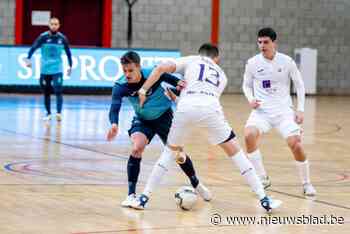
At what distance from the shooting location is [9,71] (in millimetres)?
27797

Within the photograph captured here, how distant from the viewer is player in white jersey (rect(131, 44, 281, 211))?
9883 millimetres

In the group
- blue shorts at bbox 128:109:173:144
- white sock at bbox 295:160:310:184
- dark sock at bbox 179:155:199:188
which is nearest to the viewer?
blue shorts at bbox 128:109:173:144

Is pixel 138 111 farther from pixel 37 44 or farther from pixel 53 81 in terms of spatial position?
pixel 37 44

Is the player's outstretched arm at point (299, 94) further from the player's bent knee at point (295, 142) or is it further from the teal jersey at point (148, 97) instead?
the teal jersey at point (148, 97)

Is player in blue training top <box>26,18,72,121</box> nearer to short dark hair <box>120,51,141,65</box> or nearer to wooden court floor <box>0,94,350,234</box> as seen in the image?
wooden court floor <box>0,94,350,234</box>

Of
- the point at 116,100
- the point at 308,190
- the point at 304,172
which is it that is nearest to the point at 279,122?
the point at 304,172

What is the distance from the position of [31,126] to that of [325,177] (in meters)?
7.90

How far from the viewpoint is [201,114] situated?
388 inches

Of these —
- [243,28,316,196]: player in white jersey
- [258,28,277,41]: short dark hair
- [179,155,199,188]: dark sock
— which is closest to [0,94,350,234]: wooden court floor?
[179,155,199,188]: dark sock

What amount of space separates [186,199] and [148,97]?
1147 millimetres

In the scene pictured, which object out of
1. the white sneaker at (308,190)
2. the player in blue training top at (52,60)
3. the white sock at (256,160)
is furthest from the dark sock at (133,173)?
the player in blue training top at (52,60)

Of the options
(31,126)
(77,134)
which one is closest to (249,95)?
(77,134)

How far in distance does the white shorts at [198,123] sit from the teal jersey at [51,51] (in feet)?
37.2

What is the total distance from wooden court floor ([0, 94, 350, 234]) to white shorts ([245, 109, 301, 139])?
74 cm
